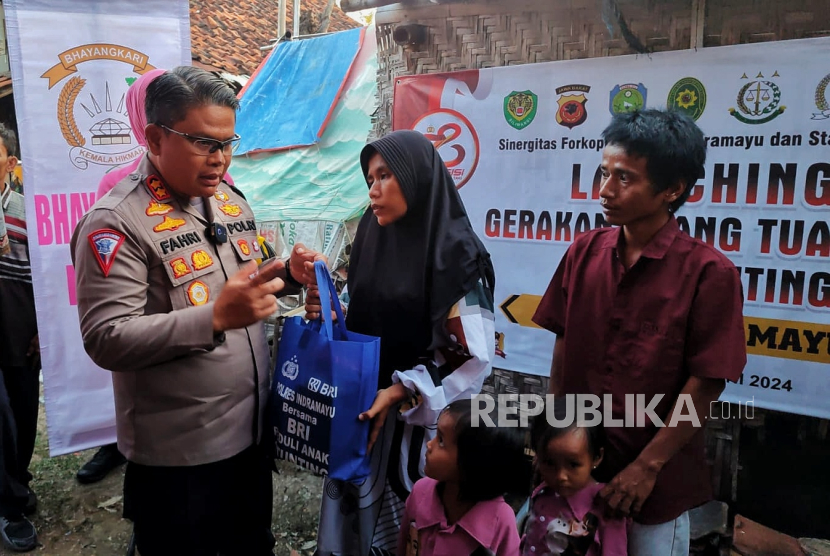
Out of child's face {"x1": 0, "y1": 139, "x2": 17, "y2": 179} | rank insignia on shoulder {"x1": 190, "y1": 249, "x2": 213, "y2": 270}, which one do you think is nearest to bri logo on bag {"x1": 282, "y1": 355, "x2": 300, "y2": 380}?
rank insignia on shoulder {"x1": 190, "y1": 249, "x2": 213, "y2": 270}

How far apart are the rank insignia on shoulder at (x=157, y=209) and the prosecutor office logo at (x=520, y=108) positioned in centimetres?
237

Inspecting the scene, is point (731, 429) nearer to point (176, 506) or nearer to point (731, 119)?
point (731, 119)

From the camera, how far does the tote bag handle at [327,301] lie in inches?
67.9

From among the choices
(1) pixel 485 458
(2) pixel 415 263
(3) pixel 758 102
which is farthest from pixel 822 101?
(1) pixel 485 458

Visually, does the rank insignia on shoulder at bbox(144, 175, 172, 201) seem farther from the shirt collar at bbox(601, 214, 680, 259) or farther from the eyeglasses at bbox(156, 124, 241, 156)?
the shirt collar at bbox(601, 214, 680, 259)

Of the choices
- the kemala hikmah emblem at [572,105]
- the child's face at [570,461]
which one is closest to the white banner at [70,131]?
the kemala hikmah emblem at [572,105]

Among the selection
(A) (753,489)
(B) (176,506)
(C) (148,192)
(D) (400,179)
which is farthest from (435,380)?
(A) (753,489)

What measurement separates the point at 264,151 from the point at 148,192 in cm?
461

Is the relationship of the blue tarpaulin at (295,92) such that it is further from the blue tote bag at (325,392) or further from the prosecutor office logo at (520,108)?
the blue tote bag at (325,392)

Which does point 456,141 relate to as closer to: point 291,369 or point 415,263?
point 415,263

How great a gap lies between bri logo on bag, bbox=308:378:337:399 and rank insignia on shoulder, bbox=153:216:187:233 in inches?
23.7

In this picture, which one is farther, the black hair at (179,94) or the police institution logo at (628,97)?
the police institution logo at (628,97)

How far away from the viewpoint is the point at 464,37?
3.66 meters

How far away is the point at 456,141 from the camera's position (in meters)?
3.72
